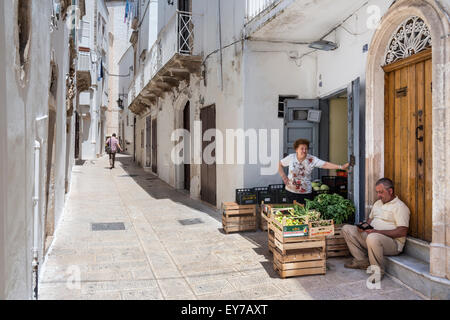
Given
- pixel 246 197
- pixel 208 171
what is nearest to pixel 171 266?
pixel 246 197

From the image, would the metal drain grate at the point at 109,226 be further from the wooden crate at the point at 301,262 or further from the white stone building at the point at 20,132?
the wooden crate at the point at 301,262

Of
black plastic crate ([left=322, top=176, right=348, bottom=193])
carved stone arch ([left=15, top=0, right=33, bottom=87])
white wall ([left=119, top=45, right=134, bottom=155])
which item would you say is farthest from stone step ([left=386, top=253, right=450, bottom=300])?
white wall ([left=119, top=45, right=134, bottom=155])

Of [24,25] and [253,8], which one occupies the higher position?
[253,8]

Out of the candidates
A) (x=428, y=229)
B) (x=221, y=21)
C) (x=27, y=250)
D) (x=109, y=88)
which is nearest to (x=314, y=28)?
(x=221, y=21)

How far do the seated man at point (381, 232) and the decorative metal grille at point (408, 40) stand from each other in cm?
164

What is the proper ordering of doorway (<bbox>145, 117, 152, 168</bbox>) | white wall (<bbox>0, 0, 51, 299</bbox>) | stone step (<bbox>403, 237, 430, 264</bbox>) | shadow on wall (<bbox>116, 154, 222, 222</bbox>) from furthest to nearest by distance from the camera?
1. doorway (<bbox>145, 117, 152, 168</bbox>)
2. shadow on wall (<bbox>116, 154, 222, 222</bbox>)
3. stone step (<bbox>403, 237, 430, 264</bbox>)
4. white wall (<bbox>0, 0, 51, 299</bbox>)

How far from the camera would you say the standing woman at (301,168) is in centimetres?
614

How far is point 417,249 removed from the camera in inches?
180

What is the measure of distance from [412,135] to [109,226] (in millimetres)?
5496

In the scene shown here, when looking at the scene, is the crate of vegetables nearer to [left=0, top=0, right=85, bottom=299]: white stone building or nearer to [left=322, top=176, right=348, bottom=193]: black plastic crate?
[left=322, top=176, right=348, bottom=193]: black plastic crate

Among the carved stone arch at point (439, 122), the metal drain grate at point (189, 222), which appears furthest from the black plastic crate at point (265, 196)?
the carved stone arch at point (439, 122)

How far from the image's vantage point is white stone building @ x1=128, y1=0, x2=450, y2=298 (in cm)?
412

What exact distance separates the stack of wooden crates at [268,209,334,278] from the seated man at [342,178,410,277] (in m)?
0.48

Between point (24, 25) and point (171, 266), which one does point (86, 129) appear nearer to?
point (171, 266)
